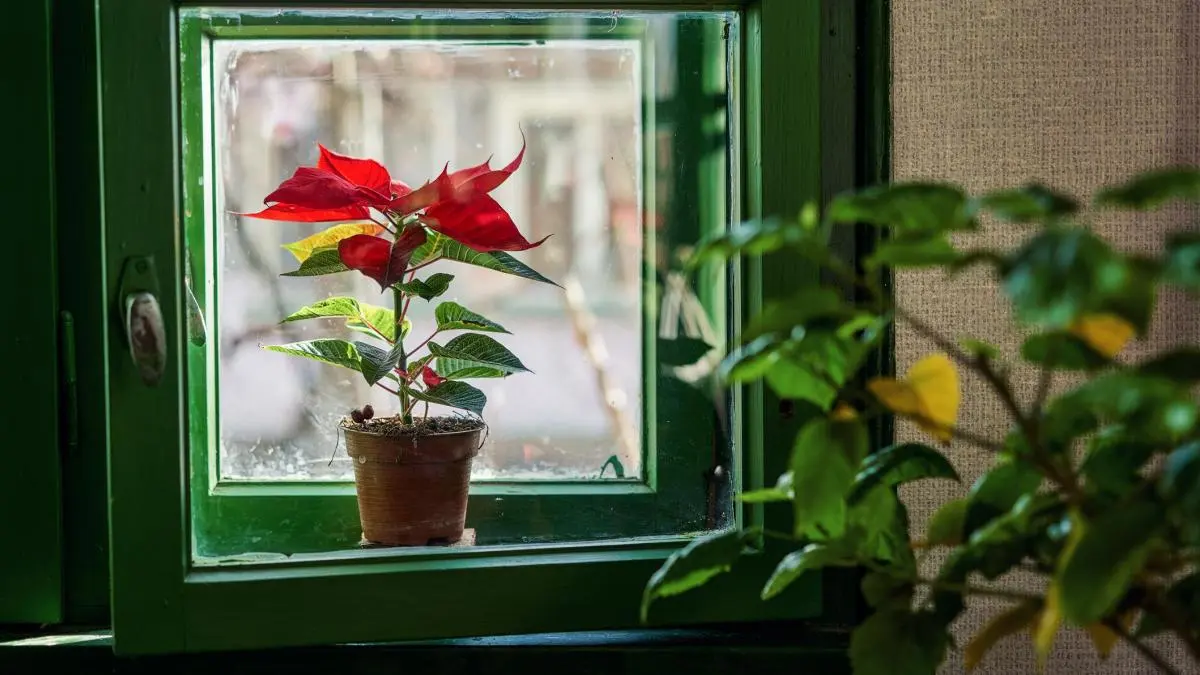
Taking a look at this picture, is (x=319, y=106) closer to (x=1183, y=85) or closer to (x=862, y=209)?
(x=862, y=209)

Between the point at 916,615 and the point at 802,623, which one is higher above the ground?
the point at 916,615

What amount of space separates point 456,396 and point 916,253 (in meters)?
0.57

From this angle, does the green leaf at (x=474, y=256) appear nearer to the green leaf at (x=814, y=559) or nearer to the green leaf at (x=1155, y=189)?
the green leaf at (x=814, y=559)

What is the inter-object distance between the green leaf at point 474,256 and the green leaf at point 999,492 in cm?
48

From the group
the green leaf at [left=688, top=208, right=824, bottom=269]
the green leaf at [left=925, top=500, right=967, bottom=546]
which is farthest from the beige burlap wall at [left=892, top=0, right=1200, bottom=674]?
the green leaf at [left=688, top=208, right=824, bottom=269]

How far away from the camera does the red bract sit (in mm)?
1013

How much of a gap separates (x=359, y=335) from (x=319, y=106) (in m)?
0.26

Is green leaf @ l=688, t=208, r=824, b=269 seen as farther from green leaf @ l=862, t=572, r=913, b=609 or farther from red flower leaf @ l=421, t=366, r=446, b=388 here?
red flower leaf @ l=421, t=366, r=446, b=388

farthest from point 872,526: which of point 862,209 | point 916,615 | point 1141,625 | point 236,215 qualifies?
point 236,215

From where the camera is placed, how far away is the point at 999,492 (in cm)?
74

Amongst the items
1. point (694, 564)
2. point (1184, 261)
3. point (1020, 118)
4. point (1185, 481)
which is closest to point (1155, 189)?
point (1184, 261)

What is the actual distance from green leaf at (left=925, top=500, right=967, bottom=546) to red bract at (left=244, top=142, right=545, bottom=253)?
50 cm

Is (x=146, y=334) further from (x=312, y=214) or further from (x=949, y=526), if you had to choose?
(x=949, y=526)

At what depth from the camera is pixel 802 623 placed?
3.59 feet
